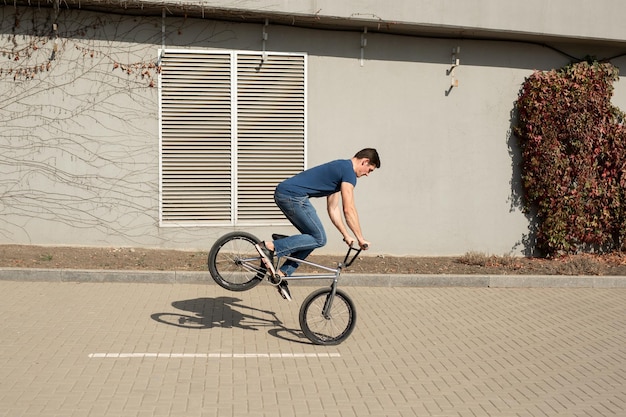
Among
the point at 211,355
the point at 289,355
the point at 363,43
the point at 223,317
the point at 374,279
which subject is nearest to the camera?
the point at 211,355

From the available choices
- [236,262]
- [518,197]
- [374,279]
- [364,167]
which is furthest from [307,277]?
[518,197]

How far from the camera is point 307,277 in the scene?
836 centimetres

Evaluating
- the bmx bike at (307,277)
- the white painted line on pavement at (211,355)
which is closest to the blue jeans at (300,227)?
the bmx bike at (307,277)

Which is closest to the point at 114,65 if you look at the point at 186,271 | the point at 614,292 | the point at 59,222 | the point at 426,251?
the point at 59,222

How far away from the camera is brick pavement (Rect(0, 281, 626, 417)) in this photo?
6266mm

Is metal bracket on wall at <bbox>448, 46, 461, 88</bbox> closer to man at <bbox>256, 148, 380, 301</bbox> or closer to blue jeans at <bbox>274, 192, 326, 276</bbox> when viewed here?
man at <bbox>256, 148, 380, 301</bbox>

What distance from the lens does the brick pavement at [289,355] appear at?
6.27 metres

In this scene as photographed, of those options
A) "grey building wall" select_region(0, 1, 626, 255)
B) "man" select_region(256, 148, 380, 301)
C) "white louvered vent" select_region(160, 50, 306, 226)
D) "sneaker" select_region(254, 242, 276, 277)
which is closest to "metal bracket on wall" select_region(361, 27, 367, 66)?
"grey building wall" select_region(0, 1, 626, 255)

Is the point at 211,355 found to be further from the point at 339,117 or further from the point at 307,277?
the point at 339,117

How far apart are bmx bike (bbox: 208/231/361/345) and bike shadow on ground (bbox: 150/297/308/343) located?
0.95ft

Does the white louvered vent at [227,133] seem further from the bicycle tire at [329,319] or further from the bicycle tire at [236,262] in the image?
the bicycle tire at [329,319]

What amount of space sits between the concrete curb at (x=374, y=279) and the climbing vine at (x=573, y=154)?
2.10 m

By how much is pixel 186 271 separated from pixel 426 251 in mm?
4710

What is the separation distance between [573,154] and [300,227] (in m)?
7.30
